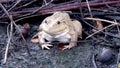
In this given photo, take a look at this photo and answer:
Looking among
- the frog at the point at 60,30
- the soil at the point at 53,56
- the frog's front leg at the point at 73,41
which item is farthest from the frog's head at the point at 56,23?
the soil at the point at 53,56

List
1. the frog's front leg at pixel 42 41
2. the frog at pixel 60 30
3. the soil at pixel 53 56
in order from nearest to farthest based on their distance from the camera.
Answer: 1. the soil at pixel 53 56
2. the frog at pixel 60 30
3. the frog's front leg at pixel 42 41

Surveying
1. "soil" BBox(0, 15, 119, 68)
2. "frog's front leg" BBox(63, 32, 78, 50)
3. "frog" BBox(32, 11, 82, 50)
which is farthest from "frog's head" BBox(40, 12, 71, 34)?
"soil" BBox(0, 15, 119, 68)

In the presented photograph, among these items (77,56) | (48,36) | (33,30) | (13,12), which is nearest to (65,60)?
(77,56)

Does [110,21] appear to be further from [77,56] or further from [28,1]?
[28,1]

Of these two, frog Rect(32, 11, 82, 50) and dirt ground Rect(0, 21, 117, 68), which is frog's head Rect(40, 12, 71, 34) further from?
dirt ground Rect(0, 21, 117, 68)

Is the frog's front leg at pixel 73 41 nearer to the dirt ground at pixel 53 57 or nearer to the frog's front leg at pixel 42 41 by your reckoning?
the dirt ground at pixel 53 57

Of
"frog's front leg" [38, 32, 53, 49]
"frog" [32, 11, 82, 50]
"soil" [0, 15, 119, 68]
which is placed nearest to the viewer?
"soil" [0, 15, 119, 68]
